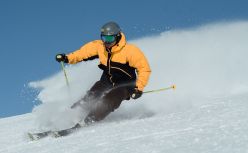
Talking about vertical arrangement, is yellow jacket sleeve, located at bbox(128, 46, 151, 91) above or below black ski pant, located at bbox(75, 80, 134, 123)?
above

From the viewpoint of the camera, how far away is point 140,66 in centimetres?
897

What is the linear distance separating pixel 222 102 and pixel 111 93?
1.78 metres

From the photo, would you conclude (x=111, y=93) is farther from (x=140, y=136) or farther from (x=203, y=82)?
(x=203, y=82)

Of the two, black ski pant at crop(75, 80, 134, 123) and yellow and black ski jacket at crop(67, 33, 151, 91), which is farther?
yellow and black ski jacket at crop(67, 33, 151, 91)

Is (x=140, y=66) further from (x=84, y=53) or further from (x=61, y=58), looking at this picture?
(x=61, y=58)

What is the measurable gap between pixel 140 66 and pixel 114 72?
0.52 meters

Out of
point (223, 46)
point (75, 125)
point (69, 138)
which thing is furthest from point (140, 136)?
point (223, 46)

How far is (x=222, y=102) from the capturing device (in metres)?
9.09

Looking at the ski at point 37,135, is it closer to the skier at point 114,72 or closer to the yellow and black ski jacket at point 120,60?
the skier at point 114,72

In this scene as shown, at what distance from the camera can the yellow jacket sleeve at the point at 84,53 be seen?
954cm

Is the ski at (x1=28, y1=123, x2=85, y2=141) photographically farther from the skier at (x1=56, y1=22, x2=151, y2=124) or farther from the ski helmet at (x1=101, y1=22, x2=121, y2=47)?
the ski helmet at (x1=101, y1=22, x2=121, y2=47)

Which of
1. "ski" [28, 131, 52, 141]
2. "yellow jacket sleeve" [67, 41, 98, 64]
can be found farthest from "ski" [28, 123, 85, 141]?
"yellow jacket sleeve" [67, 41, 98, 64]

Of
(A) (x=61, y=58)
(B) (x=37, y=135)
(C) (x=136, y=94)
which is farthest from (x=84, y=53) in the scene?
(B) (x=37, y=135)

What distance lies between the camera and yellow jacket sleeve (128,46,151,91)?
29.2ft
